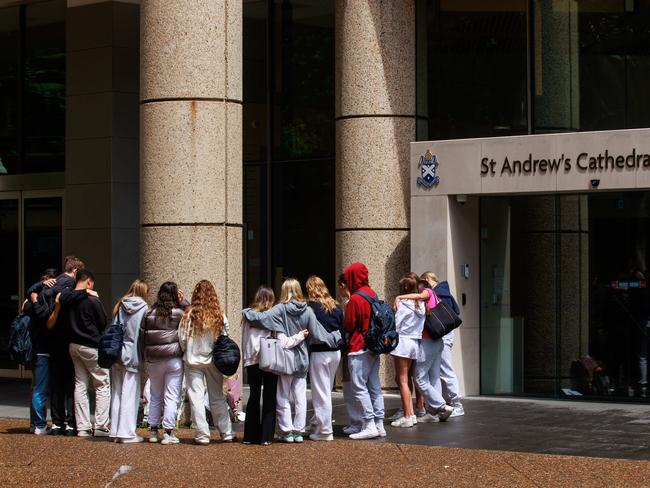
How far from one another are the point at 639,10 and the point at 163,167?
6.56 metres

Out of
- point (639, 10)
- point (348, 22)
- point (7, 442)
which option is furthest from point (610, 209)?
point (7, 442)

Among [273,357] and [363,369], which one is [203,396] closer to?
[273,357]

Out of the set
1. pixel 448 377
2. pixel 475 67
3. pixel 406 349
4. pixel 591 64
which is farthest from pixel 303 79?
pixel 406 349

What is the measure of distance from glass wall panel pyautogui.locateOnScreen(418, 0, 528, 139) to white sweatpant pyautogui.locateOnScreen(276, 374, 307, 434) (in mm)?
5926

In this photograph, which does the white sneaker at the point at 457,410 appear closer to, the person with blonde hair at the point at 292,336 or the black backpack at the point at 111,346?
the person with blonde hair at the point at 292,336

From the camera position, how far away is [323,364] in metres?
13.5

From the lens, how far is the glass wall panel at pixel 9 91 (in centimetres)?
2248

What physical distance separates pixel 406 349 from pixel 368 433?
1.30 meters

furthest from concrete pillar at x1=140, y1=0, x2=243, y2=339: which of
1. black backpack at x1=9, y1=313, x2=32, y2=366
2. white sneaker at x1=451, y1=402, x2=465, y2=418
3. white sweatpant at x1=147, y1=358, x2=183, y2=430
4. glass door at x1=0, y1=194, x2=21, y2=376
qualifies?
glass door at x1=0, y1=194, x2=21, y2=376

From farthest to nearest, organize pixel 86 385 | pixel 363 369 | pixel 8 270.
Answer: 1. pixel 8 270
2. pixel 86 385
3. pixel 363 369

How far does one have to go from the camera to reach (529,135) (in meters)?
16.7

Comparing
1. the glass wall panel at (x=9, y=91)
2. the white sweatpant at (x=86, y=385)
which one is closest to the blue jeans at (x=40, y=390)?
the white sweatpant at (x=86, y=385)

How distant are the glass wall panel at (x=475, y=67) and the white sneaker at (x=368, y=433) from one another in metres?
5.69

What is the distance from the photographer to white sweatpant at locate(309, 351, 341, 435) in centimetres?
1333
